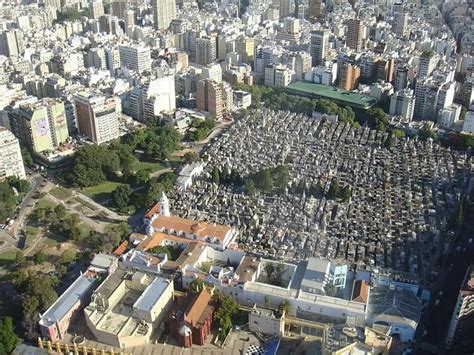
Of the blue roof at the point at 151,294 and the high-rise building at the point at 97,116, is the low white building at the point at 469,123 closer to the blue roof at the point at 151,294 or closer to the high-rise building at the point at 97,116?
the high-rise building at the point at 97,116

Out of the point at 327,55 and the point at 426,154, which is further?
the point at 327,55

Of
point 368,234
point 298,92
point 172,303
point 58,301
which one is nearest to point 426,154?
point 368,234

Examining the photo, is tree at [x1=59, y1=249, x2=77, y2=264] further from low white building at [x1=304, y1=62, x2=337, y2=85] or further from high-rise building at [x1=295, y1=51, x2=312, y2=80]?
high-rise building at [x1=295, y1=51, x2=312, y2=80]

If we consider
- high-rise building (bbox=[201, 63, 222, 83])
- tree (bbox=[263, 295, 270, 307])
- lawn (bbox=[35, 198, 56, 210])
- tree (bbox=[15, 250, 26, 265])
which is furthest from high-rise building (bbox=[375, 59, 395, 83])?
tree (bbox=[15, 250, 26, 265])

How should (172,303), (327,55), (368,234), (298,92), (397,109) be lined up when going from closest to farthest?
(172,303) < (368,234) < (397,109) < (298,92) < (327,55)

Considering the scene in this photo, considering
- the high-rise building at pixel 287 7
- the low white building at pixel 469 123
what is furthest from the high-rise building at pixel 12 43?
the low white building at pixel 469 123

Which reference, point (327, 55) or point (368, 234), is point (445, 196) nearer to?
point (368, 234)
